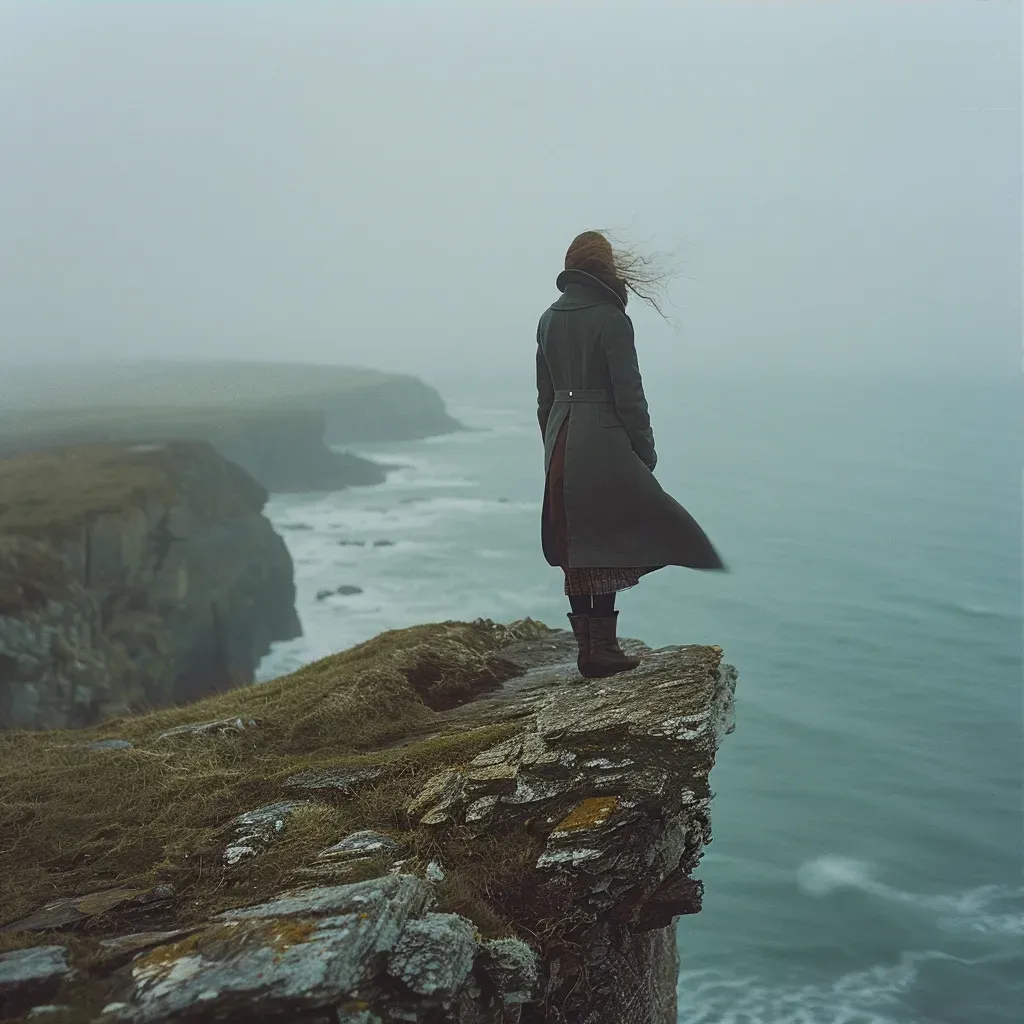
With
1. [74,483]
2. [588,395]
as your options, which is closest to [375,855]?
[588,395]

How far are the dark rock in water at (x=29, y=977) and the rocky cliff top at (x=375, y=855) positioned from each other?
1 cm

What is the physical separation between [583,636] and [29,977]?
19.3 ft

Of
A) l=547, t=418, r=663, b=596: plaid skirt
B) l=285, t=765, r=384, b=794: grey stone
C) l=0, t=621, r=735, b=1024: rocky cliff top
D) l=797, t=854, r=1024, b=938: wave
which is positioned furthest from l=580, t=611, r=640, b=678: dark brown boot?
l=797, t=854, r=1024, b=938: wave

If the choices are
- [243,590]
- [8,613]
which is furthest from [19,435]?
[8,613]

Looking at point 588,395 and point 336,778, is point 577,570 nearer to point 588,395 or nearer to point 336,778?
point 588,395

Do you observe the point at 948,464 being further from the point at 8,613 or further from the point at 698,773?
the point at 698,773

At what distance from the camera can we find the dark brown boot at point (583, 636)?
983 centimetres

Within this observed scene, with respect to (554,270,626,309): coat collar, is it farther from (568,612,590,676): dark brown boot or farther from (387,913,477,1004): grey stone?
(387,913,477,1004): grey stone

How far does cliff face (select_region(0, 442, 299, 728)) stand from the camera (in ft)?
130

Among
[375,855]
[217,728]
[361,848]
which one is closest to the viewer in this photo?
[375,855]

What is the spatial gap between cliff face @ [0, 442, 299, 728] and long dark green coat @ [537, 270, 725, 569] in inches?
1081

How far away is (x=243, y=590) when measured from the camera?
6353 cm

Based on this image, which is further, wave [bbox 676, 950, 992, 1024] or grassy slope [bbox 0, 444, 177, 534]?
grassy slope [bbox 0, 444, 177, 534]

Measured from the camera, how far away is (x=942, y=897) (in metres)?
56.9
